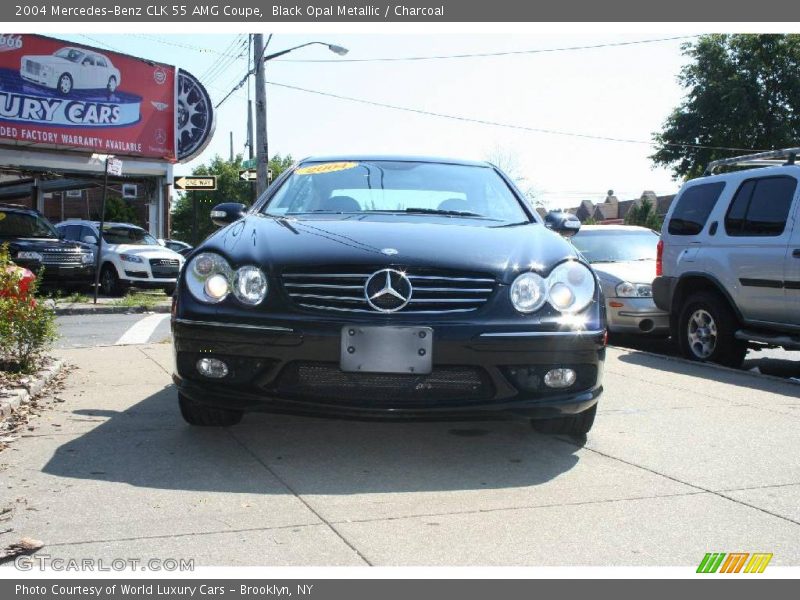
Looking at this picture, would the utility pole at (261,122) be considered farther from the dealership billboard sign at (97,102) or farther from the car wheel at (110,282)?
the car wheel at (110,282)

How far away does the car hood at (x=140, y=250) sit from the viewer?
54.5 ft

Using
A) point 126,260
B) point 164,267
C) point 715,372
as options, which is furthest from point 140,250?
point 715,372

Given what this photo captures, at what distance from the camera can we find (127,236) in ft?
57.4

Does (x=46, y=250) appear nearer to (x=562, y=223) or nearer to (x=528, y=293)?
(x=562, y=223)

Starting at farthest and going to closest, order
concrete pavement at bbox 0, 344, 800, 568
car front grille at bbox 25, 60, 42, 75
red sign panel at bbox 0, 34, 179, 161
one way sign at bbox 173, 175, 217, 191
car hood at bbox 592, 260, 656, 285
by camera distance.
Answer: car front grille at bbox 25, 60, 42, 75, red sign panel at bbox 0, 34, 179, 161, one way sign at bbox 173, 175, 217, 191, car hood at bbox 592, 260, 656, 285, concrete pavement at bbox 0, 344, 800, 568

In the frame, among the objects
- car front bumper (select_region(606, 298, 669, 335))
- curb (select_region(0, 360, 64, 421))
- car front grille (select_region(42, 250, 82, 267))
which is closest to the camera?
curb (select_region(0, 360, 64, 421))

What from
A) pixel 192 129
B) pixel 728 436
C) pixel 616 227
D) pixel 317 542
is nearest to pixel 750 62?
pixel 192 129

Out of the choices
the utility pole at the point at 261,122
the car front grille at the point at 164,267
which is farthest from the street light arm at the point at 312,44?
the car front grille at the point at 164,267

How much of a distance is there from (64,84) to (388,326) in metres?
18.7

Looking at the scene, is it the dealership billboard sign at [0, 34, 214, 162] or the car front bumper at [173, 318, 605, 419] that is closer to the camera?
the car front bumper at [173, 318, 605, 419]

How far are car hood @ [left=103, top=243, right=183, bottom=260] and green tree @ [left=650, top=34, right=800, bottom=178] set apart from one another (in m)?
23.5

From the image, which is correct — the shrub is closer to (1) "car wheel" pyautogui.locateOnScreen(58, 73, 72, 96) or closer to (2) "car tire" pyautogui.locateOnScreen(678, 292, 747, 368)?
(2) "car tire" pyautogui.locateOnScreen(678, 292, 747, 368)

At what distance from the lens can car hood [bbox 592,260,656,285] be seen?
31.4 feet

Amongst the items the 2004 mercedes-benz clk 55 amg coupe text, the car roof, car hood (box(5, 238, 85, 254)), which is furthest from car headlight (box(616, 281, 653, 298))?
car hood (box(5, 238, 85, 254))
